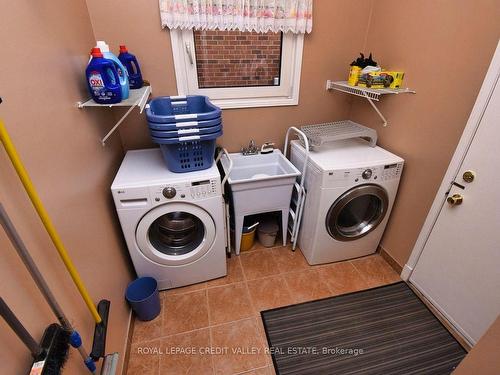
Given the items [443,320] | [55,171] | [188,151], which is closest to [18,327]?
[55,171]

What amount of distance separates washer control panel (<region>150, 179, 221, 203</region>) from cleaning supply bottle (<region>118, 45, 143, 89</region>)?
0.73 meters

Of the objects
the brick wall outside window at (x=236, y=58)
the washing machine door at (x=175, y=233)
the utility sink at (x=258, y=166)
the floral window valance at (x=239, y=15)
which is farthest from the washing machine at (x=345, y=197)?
the floral window valance at (x=239, y=15)

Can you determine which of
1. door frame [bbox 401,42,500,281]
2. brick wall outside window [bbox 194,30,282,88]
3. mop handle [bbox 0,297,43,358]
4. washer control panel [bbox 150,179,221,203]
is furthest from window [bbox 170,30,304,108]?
mop handle [bbox 0,297,43,358]

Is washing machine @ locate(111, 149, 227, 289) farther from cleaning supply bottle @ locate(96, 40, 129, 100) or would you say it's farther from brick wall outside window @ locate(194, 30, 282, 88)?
brick wall outside window @ locate(194, 30, 282, 88)

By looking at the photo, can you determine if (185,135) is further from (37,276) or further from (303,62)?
(303,62)

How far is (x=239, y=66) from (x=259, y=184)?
952mm

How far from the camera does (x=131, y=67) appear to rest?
1630mm

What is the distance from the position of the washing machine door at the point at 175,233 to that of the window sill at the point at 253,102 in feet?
2.92

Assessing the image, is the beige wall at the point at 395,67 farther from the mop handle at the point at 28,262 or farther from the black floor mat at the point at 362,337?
the mop handle at the point at 28,262

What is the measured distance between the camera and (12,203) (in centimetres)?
72

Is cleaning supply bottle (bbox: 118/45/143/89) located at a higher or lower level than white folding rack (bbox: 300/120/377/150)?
higher

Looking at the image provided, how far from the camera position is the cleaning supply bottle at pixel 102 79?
1206mm

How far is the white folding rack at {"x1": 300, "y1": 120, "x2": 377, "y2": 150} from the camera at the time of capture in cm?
184

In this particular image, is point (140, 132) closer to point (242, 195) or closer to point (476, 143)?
point (242, 195)
